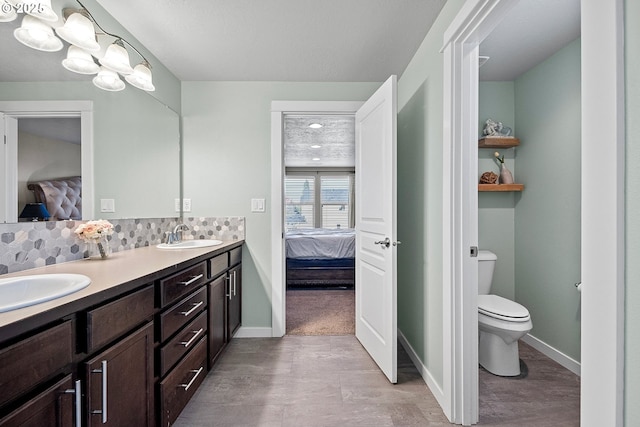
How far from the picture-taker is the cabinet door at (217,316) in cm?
187

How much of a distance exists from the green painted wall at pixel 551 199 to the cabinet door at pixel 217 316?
247 centimetres

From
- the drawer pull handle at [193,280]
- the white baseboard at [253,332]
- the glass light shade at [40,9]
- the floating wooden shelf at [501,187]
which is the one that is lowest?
the white baseboard at [253,332]

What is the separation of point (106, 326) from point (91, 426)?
0.97 feet

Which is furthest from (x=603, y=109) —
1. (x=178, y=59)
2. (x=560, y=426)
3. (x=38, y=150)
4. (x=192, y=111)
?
(x=192, y=111)

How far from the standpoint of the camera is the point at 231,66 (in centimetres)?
232

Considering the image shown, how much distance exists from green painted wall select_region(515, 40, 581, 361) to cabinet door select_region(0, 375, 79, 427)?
2.76m

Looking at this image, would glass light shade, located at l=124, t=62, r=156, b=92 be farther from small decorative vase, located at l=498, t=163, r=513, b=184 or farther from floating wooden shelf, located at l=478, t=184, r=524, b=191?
small decorative vase, located at l=498, t=163, r=513, b=184

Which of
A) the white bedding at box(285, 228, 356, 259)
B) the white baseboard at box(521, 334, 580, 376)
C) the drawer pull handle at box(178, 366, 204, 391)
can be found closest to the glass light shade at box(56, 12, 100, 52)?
the drawer pull handle at box(178, 366, 204, 391)

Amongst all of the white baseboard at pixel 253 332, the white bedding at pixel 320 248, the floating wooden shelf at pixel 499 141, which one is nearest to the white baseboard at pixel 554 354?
the floating wooden shelf at pixel 499 141

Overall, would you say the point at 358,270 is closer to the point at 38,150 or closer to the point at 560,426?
the point at 560,426

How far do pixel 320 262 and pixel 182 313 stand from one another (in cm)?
291

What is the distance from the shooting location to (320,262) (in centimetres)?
429

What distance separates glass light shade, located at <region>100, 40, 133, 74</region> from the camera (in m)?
1.64

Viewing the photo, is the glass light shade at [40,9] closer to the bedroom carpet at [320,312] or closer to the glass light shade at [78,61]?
the glass light shade at [78,61]
